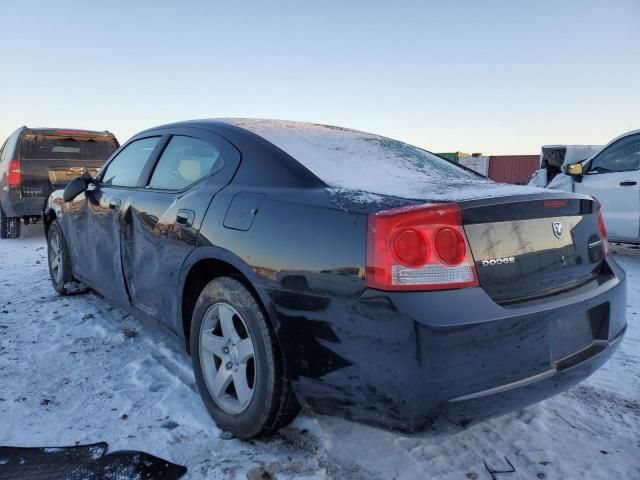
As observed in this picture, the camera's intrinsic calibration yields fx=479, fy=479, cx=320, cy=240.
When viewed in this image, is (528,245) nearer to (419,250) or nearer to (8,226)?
(419,250)

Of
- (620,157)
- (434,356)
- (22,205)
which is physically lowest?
(434,356)

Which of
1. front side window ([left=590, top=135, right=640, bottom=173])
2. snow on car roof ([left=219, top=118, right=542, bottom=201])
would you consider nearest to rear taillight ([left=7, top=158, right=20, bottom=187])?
snow on car roof ([left=219, top=118, right=542, bottom=201])

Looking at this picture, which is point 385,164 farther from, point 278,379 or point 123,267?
point 123,267

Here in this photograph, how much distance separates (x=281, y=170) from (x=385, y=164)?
24.6 inches

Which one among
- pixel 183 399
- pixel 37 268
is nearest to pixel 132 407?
pixel 183 399

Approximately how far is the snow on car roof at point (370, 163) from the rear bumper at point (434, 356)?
458 mm

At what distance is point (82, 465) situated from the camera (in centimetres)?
206

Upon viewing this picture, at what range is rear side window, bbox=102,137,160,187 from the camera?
3.24 metres

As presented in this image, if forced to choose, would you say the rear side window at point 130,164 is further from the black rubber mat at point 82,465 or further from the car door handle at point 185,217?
the black rubber mat at point 82,465

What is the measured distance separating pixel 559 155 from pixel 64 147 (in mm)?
10086

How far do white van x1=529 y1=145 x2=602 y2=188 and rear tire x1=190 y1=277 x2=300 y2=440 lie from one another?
30.0 ft

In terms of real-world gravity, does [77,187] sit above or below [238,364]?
above

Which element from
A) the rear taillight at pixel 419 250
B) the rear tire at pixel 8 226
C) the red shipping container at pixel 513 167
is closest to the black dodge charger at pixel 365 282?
the rear taillight at pixel 419 250

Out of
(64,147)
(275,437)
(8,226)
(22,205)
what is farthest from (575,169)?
(8,226)
